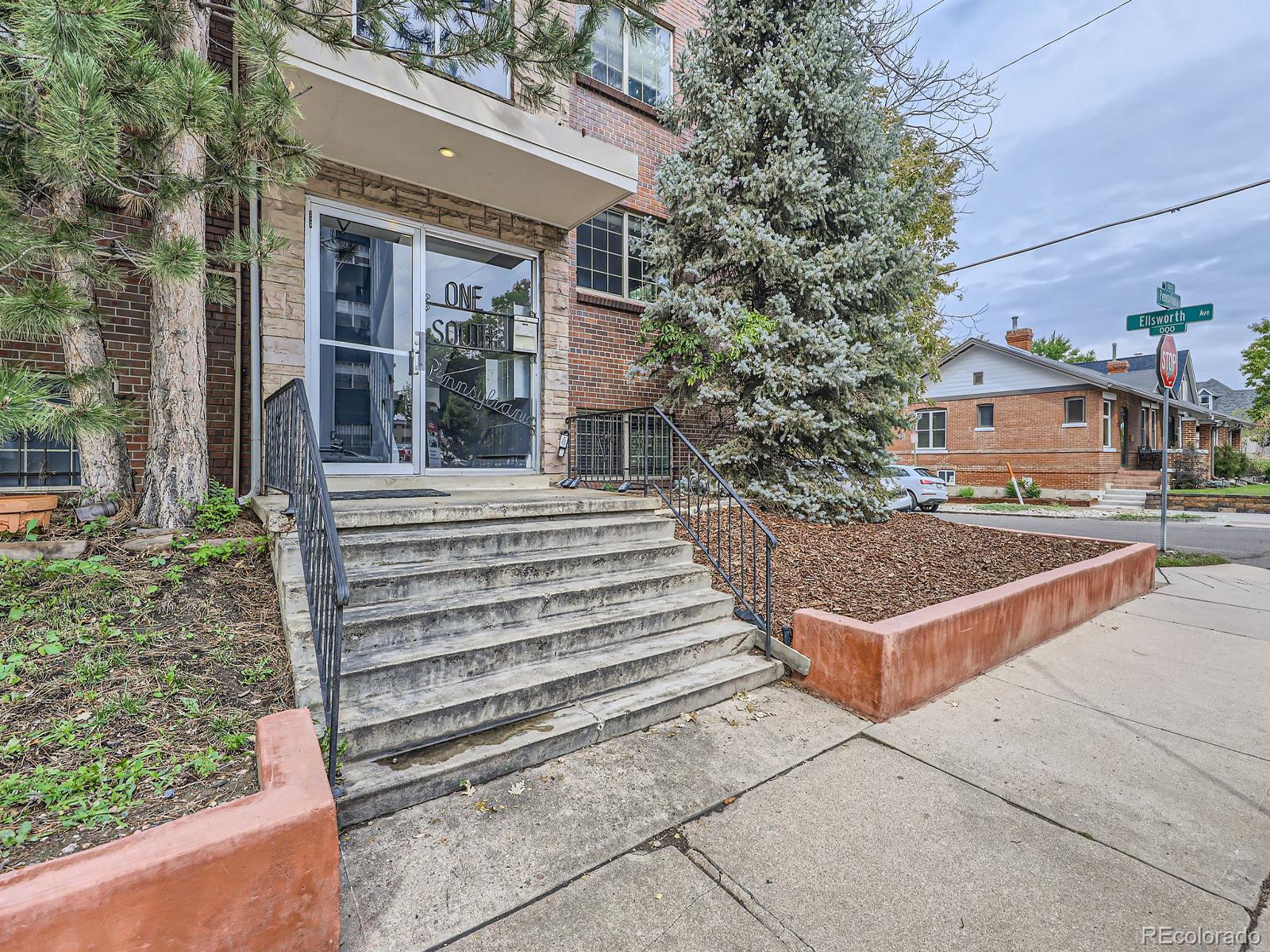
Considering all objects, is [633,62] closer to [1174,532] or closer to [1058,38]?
[1058,38]

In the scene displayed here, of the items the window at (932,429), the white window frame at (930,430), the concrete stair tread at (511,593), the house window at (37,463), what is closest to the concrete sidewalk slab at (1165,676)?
the concrete stair tread at (511,593)

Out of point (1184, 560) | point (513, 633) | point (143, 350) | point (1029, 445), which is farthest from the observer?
point (1029, 445)

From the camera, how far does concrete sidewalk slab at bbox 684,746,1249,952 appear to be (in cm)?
174

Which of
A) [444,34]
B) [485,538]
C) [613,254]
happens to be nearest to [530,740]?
[485,538]

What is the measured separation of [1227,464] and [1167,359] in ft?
83.6

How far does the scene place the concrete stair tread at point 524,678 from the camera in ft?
7.93

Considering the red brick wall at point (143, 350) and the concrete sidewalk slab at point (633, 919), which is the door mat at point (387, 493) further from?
the concrete sidewalk slab at point (633, 919)

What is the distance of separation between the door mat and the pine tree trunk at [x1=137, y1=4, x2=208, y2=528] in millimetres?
897

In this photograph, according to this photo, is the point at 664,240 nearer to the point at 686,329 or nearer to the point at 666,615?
the point at 686,329

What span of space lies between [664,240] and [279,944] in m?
6.55

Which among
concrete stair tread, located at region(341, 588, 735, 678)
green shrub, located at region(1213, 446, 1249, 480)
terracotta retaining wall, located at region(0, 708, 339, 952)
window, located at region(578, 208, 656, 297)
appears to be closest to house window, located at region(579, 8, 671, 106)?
window, located at region(578, 208, 656, 297)

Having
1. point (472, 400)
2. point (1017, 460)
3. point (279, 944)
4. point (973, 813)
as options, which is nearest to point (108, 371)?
point (472, 400)

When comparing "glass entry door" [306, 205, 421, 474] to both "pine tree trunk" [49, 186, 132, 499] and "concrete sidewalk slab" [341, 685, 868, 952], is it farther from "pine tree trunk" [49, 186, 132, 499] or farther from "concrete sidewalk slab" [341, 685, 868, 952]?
"concrete sidewalk slab" [341, 685, 868, 952]

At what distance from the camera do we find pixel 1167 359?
714cm
